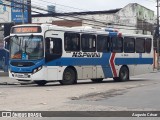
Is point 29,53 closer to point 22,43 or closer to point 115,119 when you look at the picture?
point 22,43

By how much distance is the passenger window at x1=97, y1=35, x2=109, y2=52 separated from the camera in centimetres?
2401

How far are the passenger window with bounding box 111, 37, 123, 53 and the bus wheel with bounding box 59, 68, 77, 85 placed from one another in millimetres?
3986

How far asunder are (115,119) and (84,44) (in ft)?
41.7

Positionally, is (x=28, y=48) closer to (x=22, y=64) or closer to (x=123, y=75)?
(x=22, y=64)

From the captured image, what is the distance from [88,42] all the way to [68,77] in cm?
262

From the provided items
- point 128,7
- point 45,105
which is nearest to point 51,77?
point 45,105

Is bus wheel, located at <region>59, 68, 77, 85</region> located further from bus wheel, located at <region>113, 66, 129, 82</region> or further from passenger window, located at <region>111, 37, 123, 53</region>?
bus wheel, located at <region>113, 66, 129, 82</region>

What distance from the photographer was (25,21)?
36.7m

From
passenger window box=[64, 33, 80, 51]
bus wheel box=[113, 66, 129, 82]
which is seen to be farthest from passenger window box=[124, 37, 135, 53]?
passenger window box=[64, 33, 80, 51]

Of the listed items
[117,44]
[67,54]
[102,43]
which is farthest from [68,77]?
[117,44]

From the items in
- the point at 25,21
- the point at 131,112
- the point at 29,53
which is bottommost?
the point at 131,112

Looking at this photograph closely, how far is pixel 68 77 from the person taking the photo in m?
21.9

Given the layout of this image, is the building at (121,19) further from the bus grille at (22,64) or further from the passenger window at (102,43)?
the bus grille at (22,64)

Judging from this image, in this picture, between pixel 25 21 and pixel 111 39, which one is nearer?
pixel 111 39
